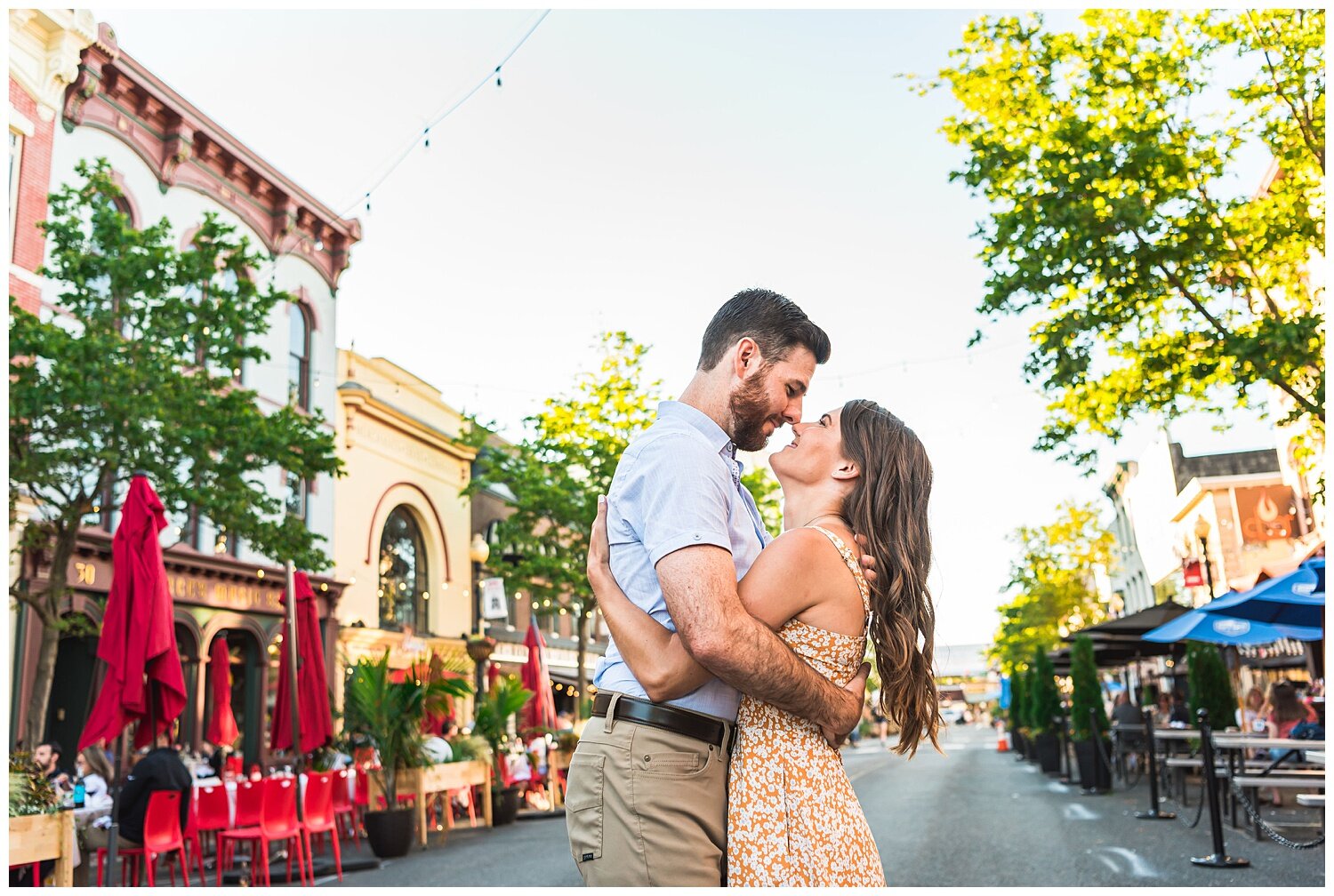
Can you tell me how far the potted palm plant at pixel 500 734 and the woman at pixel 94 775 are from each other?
518 centimetres

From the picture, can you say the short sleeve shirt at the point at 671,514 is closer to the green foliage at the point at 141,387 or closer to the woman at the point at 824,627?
the woman at the point at 824,627

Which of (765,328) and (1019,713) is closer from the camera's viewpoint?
(765,328)

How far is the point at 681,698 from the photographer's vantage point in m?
2.50

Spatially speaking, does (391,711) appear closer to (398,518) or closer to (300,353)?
(300,353)

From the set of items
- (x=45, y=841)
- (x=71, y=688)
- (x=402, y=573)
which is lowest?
(x=45, y=841)

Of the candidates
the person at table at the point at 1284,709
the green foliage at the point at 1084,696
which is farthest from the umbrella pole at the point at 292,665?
the green foliage at the point at 1084,696

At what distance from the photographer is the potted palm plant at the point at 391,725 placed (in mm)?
12734

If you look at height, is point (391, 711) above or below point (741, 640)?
below

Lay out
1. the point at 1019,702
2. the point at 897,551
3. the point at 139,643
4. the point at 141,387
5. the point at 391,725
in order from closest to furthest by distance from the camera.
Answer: the point at 897,551
the point at 139,643
the point at 391,725
the point at 141,387
the point at 1019,702

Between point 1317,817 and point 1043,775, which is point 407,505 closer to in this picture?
point 1043,775

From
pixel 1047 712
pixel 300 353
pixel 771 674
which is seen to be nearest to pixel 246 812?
pixel 771 674

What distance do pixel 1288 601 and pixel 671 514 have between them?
10135 millimetres

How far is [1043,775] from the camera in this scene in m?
24.1

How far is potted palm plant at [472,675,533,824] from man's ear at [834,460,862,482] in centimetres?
1460
